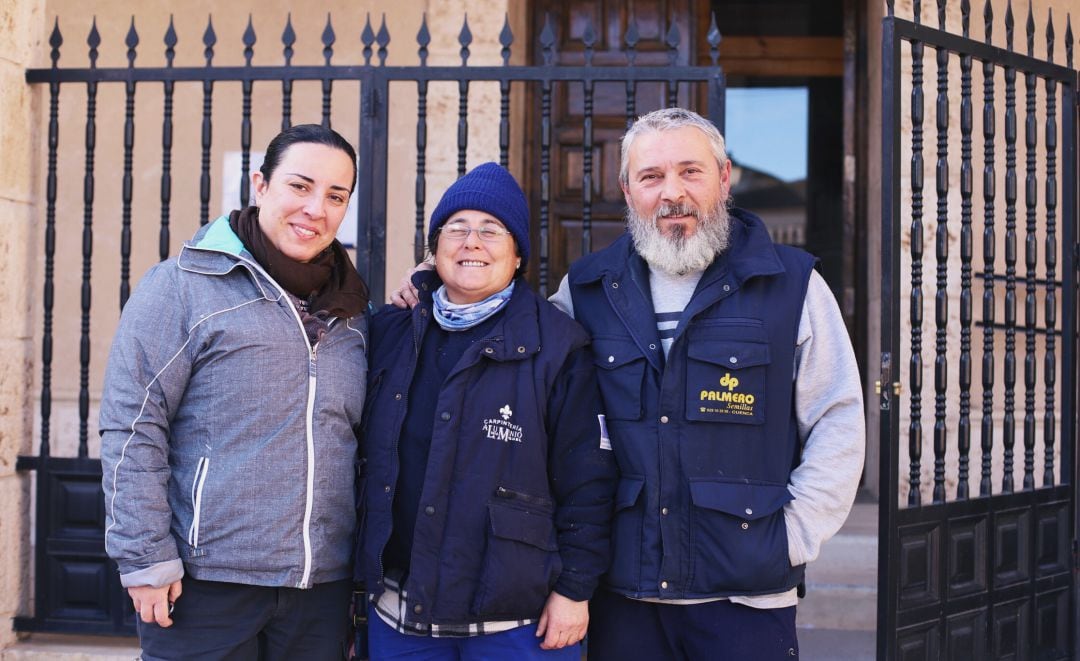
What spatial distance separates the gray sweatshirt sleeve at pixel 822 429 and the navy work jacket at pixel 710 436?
0.04m

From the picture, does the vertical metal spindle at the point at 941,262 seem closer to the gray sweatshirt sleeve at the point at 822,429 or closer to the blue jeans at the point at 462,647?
the gray sweatshirt sleeve at the point at 822,429

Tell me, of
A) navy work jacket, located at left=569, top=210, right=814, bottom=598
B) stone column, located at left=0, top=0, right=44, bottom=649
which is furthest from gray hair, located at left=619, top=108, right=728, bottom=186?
stone column, located at left=0, top=0, right=44, bottom=649

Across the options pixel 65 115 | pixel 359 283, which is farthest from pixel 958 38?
pixel 65 115

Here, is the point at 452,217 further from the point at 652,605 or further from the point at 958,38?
the point at 958,38

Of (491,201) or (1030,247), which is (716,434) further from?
(1030,247)

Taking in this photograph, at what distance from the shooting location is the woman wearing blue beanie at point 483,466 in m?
2.29

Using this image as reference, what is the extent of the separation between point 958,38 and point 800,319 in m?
1.75

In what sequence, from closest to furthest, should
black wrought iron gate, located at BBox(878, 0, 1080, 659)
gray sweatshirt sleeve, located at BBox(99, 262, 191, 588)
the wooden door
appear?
gray sweatshirt sleeve, located at BBox(99, 262, 191, 588)
black wrought iron gate, located at BBox(878, 0, 1080, 659)
the wooden door

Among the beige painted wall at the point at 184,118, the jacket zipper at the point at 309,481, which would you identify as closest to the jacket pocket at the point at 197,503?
the jacket zipper at the point at 309,481

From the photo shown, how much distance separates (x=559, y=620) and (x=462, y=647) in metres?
0.25

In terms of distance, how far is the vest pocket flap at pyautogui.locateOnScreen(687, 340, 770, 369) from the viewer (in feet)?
7.88

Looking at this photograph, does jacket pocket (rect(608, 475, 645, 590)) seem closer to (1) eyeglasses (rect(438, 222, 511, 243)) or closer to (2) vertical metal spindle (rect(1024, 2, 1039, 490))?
(1) eyeglasses (rect(438, 222, 511, 243))

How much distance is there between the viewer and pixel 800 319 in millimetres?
2480

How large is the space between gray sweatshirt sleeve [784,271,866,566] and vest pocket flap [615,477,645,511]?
0.37 m
